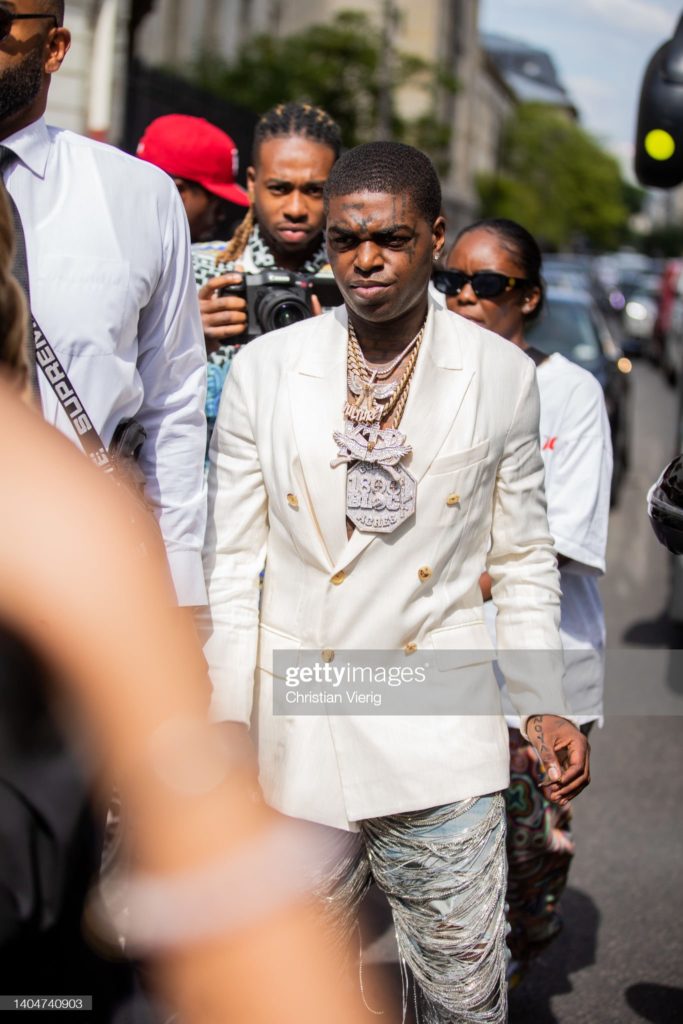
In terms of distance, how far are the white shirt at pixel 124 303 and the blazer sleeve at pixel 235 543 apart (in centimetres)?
5

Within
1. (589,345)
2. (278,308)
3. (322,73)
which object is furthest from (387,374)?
(322,73)

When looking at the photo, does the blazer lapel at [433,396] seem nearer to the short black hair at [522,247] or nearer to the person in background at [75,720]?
the person in background at [75,720]

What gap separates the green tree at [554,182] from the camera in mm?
77000

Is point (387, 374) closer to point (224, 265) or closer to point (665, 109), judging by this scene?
point (224, 265)

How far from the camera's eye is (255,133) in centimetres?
424

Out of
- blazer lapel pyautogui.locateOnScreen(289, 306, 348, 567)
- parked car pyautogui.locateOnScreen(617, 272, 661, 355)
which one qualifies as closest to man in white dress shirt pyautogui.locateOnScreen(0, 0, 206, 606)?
blazer lapel pyautogui.locateOnScreen(289, 306, 348, 567)

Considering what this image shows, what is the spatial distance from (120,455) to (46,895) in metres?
1.03

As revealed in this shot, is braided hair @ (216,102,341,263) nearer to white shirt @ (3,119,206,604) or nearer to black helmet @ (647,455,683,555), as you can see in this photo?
white shirt @ (3,119,206,604)

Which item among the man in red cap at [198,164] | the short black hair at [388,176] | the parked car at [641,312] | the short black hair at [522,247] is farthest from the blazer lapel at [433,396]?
the parked car at [641,312]

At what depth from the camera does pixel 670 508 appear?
3127 mm

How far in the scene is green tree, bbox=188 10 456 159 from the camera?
92.2 ft

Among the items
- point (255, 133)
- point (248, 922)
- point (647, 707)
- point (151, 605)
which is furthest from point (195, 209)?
point (647, 707)

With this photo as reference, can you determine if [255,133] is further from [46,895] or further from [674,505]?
[46,895]

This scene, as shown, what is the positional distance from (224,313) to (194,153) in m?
0.91
